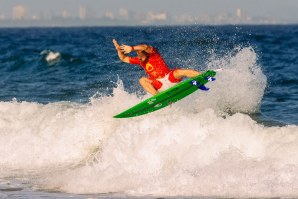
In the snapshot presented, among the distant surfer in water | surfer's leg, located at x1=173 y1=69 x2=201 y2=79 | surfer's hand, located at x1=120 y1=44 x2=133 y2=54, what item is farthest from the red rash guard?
surfer's hand, located at x1=120 y1=44 x2=133 y2=54

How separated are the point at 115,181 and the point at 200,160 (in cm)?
166

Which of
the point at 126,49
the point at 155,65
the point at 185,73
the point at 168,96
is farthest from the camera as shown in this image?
the point at 168,96

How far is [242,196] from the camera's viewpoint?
911cm

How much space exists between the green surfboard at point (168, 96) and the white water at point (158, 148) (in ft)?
0.63

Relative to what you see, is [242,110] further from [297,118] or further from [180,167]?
[180,167]

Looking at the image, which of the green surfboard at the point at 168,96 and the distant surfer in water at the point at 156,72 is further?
the distant surfer in water at the point at 156,72

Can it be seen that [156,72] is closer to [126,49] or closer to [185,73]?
[185,73]

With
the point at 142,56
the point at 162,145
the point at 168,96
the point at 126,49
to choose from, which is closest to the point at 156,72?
the point at 142,56

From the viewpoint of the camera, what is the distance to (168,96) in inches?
518

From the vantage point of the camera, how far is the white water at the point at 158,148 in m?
9.70

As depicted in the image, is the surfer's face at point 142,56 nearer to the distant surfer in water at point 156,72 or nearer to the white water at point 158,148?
the distant surfer in water at point 156,72

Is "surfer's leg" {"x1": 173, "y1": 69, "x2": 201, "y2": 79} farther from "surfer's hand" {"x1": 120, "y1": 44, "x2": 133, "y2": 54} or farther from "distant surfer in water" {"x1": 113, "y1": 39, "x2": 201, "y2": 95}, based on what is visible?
"surfer's hand" {"x1": 120, "y1": 44, "x2": 133, "y2": 54}

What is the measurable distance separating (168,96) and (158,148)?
1.93m

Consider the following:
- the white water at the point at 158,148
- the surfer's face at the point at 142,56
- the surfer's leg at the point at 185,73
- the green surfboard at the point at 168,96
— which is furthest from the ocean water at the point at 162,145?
the surfer's face at the point at 142,56
